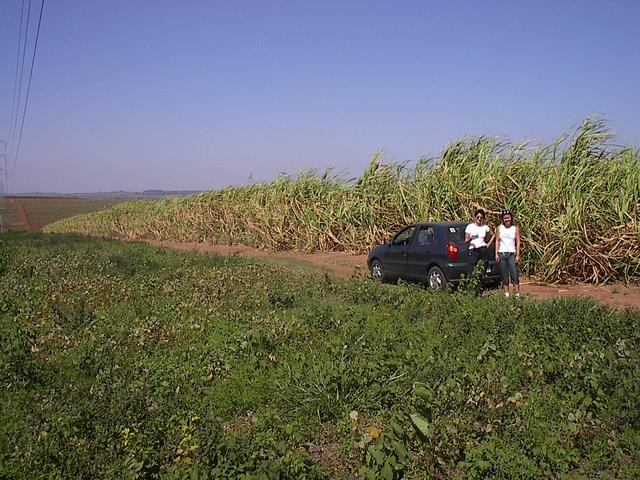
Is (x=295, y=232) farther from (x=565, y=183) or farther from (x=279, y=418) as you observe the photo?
(x=279, y=418)

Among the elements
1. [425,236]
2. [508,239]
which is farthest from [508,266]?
[425,236]

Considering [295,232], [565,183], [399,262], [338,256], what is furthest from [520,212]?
[295,232]

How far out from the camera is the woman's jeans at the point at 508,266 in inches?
455

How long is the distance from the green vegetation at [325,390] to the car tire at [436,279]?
2.30 meters

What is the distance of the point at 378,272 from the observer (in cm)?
1600

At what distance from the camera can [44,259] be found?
19.5 metres

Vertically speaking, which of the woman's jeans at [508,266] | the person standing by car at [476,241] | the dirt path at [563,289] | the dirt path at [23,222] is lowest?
the dirt path at [563,289]

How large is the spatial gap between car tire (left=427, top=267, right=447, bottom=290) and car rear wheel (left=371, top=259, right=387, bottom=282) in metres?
2.13

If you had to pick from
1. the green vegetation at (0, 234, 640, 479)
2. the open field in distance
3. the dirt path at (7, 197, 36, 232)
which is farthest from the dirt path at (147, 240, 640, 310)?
the dirt path at (7, 197, 36, 232)

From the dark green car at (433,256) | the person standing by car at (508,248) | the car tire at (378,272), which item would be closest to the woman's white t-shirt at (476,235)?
the dark green car at (433,256)

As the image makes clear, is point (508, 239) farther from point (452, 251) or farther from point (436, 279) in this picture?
point (436, 279)

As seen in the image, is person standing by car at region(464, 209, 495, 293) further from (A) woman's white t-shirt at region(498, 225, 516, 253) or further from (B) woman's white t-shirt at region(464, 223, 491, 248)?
(A) woman's white t-shirt at region(498, 225, 516, 253)

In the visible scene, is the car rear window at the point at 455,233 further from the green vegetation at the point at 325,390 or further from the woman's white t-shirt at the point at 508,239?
the green vegetation at the point at 325,390

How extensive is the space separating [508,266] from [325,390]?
6.51 metres
